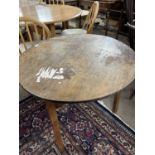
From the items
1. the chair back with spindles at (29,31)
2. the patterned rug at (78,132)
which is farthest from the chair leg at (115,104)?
the chair back with spindles at (29,31)

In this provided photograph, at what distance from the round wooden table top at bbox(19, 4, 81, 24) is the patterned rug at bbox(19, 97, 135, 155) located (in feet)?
3.49

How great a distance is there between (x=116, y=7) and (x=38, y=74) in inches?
102

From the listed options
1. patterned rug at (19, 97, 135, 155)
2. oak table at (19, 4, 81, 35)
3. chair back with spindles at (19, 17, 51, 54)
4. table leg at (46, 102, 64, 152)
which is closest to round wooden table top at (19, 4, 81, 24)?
oak table at (19, 4, 81, 35)

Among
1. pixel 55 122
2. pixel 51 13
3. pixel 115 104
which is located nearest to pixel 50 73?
pixel 55 122

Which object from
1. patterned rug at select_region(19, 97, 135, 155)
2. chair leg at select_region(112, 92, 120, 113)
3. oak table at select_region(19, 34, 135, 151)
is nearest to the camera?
oak table at select_region(19, 34, 135, 151)

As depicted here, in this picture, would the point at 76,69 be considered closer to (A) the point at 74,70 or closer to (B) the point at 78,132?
(A) the point at 74,70

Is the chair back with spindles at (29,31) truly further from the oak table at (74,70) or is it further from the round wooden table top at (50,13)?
the oak table at (74,70)

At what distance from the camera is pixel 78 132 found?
1.53 metres

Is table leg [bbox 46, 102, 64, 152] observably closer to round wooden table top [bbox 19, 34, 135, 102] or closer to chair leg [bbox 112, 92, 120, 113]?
round wooden table top [bbox 19, 34, 135, 102]

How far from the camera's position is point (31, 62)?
1.25m

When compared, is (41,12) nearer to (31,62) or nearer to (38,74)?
(31,62)

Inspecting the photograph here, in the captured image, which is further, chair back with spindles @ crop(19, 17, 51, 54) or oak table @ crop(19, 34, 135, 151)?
chair back with spindles @ crop(19, 17, 51, 54)

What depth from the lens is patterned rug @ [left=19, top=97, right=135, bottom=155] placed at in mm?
1394
